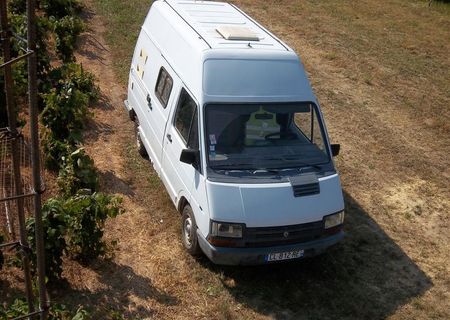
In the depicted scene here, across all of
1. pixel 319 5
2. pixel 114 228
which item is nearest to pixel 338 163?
pixel 114 228

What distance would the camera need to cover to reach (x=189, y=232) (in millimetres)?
7004

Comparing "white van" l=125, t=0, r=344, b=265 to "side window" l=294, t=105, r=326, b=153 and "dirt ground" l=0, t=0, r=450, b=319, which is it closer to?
"side window" l=294, t=105, r=326, b=153

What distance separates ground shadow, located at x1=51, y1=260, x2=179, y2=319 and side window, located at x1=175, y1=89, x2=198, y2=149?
1.83 metres

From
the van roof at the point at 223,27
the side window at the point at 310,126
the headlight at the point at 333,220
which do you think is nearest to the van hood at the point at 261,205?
the headlight at the point at 333,220

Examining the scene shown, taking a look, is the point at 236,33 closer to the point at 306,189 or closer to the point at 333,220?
the point at 306,189

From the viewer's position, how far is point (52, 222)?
6125 millimetres

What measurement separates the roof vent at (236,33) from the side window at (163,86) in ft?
3.33

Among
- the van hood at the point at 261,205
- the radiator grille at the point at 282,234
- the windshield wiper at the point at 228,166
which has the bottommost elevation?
the radiator grille at the point at 282,234

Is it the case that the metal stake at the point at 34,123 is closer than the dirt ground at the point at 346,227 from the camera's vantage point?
Yes

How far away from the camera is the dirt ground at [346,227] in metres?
6.48

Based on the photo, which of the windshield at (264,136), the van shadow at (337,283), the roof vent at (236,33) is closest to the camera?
the van shadow at (337,283)

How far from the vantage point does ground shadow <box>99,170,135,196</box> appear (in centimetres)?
841

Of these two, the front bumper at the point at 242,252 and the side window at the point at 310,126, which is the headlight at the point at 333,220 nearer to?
the front bumper at the point at 242,252

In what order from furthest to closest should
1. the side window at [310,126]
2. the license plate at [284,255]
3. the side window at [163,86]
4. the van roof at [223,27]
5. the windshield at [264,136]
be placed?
the side window at [163,86] < the van roof at [223,27] < the side window at [310,126] < the windshield at [264,136] < the license plate at [284,255]
